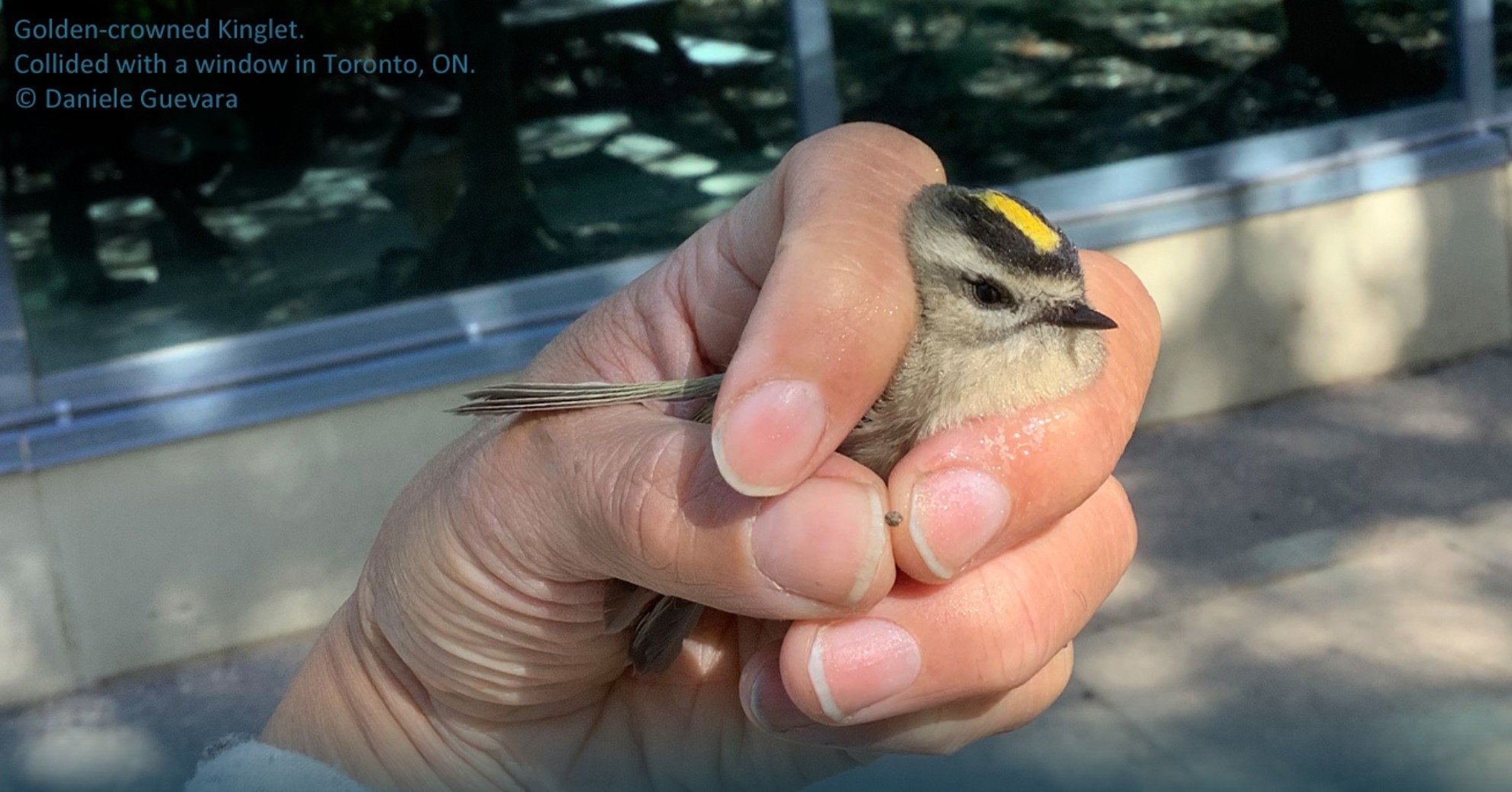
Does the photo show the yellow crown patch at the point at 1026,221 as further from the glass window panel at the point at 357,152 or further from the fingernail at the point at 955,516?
the glass window panel at the point at 357,152

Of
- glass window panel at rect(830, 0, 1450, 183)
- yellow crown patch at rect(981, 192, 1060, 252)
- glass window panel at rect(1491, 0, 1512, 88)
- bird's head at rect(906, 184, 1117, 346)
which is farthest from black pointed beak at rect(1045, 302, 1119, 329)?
glass window panel at rect(1491, 0, 1512, 88)

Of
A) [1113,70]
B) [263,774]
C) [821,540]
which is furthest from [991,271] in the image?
[1113,70]

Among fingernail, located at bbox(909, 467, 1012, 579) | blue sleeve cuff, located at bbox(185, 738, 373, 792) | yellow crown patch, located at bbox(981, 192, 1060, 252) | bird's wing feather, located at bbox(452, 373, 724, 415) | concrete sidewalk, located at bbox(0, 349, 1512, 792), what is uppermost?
yellow crown patch, located at bbox(981, 192, 1060, 252)

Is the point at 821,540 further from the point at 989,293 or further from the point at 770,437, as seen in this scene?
the point at 989,293

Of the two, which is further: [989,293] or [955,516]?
[989,293]

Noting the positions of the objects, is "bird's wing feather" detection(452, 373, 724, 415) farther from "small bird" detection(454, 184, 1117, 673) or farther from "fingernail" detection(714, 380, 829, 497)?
"fingernail" detection(714, 380, 829, 497)
